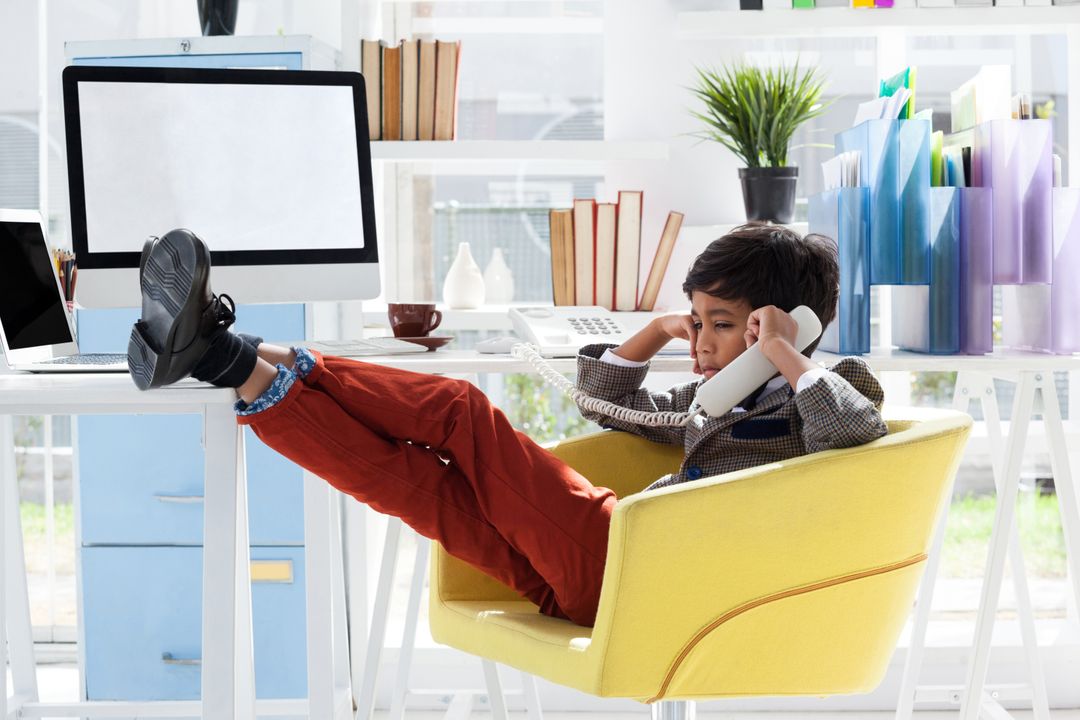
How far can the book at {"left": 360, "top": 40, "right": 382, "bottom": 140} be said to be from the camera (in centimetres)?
221

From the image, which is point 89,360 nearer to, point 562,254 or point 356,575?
point 356,575

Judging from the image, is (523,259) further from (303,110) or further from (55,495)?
(55,495)

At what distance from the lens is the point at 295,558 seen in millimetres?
2205

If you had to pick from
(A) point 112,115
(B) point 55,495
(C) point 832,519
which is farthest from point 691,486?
(B) point 55,495

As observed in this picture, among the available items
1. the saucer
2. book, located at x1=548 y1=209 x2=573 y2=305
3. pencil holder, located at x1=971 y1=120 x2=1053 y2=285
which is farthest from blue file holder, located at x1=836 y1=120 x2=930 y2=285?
the saucer

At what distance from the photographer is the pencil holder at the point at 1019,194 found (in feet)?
6.11

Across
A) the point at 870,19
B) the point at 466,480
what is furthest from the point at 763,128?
the point at 466,480

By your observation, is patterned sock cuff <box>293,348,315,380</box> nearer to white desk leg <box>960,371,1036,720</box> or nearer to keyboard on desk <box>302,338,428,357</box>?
keyboard on desk <box>302,338,428,357</box>

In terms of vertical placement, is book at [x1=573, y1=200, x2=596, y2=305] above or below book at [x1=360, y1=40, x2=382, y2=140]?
below

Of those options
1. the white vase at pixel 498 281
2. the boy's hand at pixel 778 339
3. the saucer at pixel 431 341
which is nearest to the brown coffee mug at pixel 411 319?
the saucer at pixel 431 341

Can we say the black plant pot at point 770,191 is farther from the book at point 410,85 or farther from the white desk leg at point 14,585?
the white desk leg at point 14,585

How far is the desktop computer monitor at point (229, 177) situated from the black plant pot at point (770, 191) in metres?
0.80

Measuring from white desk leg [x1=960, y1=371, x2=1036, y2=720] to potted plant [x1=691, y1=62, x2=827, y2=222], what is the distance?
0.64 m

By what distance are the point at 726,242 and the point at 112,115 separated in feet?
3.70
